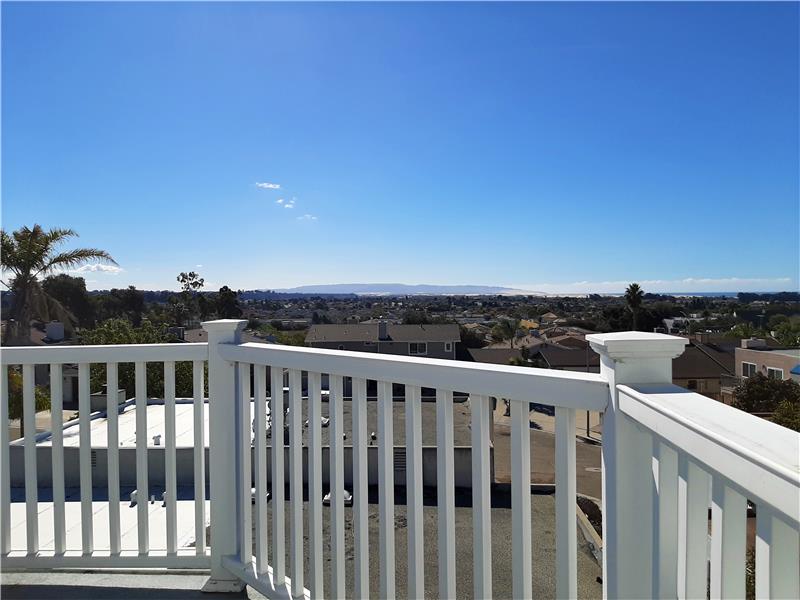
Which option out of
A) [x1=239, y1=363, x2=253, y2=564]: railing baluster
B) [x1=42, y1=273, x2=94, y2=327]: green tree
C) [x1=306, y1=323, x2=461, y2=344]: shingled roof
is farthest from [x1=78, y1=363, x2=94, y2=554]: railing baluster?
[x1=42, y1=273, x2=94, y2=327]: green tree

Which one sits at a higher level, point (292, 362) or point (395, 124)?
point (395, 124)

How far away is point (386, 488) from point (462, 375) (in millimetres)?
440

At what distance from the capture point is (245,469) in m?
1.98

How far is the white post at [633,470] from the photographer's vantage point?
0.98 meters

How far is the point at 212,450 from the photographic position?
2039 mm

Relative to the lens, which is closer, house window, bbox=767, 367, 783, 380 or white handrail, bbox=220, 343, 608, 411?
white handrail, bbox=220, 343, 608, 411

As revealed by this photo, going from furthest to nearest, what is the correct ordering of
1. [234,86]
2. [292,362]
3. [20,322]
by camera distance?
[20,322] < [234,86] < [292,362]

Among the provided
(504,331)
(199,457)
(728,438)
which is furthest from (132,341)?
(728,438)

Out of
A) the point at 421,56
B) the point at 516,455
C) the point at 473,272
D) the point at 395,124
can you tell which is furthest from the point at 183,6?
the point at 473,272

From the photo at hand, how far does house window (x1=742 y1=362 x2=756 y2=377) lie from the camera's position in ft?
6.77

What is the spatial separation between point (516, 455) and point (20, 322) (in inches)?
601

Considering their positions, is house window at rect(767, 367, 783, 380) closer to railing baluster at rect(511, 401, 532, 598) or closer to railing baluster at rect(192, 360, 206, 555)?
railing baluster at rect(511, 401, 532, 598)

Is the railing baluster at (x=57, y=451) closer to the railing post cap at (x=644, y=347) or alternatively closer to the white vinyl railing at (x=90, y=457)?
the white vinyl railing at (x=90, y=457)

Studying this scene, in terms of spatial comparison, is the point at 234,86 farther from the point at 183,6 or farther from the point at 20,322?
the point at 20,322
